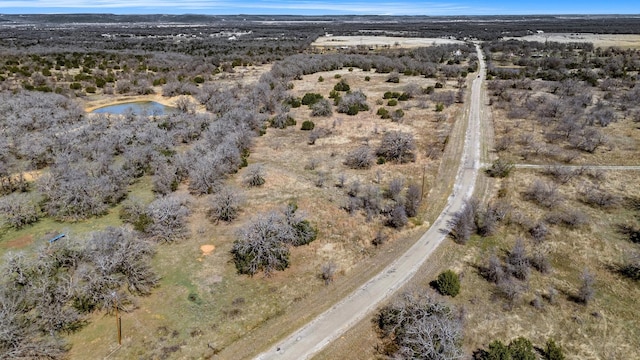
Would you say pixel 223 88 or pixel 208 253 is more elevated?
pixel 223 88

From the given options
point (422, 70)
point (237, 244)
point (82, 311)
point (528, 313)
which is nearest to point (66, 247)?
point (82, 311)

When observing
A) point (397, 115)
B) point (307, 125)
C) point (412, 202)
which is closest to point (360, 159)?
point (412, 202)

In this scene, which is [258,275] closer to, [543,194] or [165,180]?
[165,180]

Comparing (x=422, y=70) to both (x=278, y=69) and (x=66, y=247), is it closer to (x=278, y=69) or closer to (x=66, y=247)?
(x=278, y=69)

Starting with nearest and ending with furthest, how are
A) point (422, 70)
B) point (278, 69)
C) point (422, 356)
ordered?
point (422, 356), point (278, 69), point (422, 70)

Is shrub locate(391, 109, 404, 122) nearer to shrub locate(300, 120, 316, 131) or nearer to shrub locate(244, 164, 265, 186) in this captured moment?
shrub locate(300, 120, 316, 131)

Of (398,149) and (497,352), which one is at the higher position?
(398,149)

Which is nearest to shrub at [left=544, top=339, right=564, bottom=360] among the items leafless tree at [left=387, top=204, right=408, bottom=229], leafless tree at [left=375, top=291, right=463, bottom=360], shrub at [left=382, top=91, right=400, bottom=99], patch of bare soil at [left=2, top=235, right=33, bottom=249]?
leafless tree at [left=375, top=291, right=463, bottom=360]
